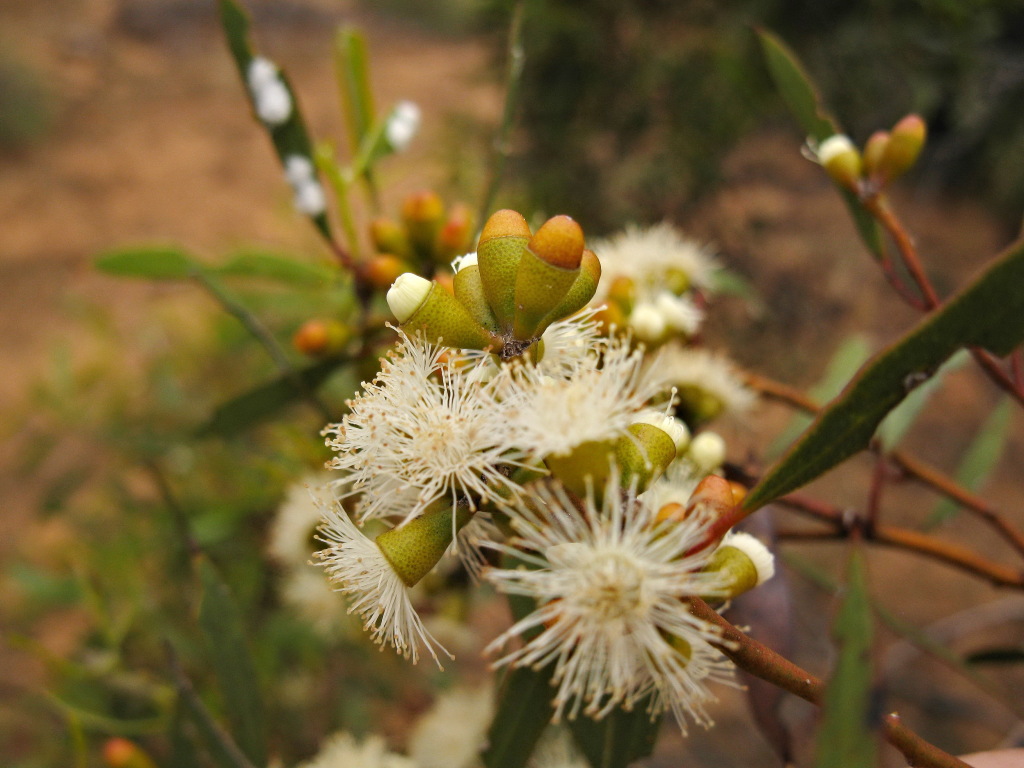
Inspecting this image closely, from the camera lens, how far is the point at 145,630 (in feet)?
5.59

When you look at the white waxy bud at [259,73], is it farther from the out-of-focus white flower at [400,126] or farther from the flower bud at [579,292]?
the flower bud at [579,292]

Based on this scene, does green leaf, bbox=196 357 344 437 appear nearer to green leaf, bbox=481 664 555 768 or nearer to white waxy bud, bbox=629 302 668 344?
white waxy bud, bbox=629 302 668 344

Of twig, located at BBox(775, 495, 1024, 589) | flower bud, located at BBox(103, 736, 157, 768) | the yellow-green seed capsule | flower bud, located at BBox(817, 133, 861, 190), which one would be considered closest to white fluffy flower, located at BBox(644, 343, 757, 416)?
twig, located at BBox(775, 495, 1024, 589)

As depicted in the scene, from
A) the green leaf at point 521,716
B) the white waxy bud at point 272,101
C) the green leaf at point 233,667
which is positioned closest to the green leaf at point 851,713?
the green leaf at point 521,716

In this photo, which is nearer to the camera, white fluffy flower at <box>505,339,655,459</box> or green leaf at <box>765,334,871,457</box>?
white fluffy flower at <box>505,339,655,459</box>

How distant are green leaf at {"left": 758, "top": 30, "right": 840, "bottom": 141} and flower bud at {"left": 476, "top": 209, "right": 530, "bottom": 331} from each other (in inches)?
23.1

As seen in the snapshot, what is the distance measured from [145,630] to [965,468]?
1.81 m

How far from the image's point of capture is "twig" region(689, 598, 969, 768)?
0.45m

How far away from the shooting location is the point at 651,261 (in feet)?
3.45

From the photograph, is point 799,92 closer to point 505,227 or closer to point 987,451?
point 505,227

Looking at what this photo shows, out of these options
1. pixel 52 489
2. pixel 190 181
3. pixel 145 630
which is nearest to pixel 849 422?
pixel 145 630

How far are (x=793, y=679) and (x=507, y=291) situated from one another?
0.34 meters

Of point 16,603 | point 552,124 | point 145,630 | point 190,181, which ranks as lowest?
point 16,603

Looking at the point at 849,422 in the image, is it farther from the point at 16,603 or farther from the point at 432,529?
the point at 16,603
